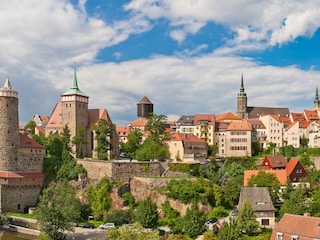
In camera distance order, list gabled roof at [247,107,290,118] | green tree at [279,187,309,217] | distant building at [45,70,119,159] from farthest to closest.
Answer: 1. gabled roof at [247,107,290,118]
2. distant building at [45,70,119,159]
3. green tree at [279,187,309,217]

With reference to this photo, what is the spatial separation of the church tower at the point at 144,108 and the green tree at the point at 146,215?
4809 cm

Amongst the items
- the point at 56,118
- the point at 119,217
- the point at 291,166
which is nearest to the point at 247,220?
the point at 119,217

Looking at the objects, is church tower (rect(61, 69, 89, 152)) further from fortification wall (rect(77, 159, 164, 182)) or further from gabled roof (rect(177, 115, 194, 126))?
gabled roof (rect(177, 115, 194, 126))

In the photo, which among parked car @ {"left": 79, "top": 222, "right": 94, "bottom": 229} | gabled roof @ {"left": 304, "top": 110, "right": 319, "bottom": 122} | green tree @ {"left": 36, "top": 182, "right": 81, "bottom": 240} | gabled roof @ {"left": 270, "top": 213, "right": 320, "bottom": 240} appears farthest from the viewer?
gabled roof @ {"left": 304, "top": 110, "right": 319, "bottom": 122}

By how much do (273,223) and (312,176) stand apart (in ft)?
54.7

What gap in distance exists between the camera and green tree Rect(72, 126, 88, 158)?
210 ft

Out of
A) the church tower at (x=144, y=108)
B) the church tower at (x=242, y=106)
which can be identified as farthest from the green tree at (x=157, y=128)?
the church tower at (x=242, y=106)

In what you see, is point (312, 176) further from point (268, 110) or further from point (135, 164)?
point (268, 110)

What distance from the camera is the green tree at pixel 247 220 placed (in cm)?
4340

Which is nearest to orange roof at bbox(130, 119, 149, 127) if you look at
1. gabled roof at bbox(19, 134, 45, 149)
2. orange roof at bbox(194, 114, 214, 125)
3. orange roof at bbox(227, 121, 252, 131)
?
orange roof at bbox(194, 114, 214, 125)

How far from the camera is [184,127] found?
84438 millimetres

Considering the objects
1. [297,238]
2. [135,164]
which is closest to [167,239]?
[297,238]

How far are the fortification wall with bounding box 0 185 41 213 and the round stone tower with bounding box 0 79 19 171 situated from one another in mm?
2792

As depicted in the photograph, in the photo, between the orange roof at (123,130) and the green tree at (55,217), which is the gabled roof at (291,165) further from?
the orange roof at (123,130)
